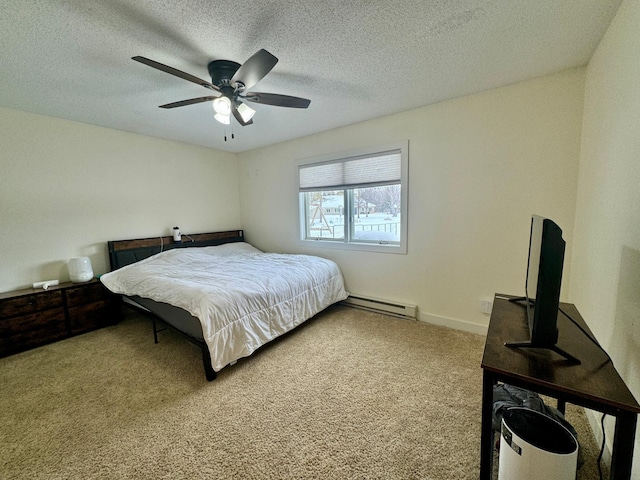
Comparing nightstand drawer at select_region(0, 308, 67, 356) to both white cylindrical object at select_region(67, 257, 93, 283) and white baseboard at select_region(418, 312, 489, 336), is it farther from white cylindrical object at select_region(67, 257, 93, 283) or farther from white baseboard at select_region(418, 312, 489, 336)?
white baseboard at select_region(418, 312, 489, 336)

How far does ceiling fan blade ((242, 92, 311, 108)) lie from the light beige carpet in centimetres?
216

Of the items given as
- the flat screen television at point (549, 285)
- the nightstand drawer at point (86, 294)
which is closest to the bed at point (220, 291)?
the nightstand drawer at point (86, 294)

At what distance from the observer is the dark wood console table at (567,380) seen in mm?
814

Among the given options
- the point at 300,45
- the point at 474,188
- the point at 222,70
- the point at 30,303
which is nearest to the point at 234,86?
the point at 222,70

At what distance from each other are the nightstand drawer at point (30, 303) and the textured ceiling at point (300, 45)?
1867 millimetres

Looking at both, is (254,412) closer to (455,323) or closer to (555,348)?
(555,348)

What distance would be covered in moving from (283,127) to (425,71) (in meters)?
1.85

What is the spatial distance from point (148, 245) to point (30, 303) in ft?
4.13

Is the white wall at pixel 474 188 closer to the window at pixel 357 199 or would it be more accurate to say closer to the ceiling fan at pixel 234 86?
the window at pixel 357 199

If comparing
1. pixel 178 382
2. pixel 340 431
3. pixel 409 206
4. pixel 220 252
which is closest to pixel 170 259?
pixel 220 252

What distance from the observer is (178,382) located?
78.2 inches

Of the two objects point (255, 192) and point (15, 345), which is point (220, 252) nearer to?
point (255, 192)

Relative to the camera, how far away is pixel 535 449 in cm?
92

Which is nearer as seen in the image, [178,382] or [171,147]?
[178,382]
